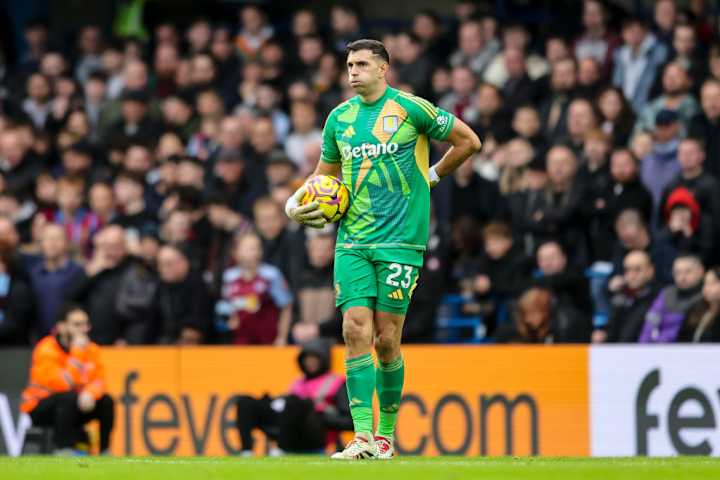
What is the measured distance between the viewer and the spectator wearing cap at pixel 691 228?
14492 mm

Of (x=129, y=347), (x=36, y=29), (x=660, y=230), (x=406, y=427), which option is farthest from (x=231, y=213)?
(x=36, y=29)

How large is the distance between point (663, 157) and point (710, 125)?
571mm

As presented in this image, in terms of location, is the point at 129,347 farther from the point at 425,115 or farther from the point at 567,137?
the point at 425,115

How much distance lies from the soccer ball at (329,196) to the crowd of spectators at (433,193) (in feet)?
15.8

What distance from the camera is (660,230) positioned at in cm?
1500

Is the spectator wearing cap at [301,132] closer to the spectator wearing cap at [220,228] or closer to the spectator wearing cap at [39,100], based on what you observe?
the spectator wearing cap at [220,228]

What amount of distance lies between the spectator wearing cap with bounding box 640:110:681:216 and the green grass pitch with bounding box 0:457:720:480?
5.42 metres

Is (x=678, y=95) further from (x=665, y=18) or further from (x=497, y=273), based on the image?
(x=497, y=273)

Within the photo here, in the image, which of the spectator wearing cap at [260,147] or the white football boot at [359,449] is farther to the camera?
the spectator wearing cap at [260,147]

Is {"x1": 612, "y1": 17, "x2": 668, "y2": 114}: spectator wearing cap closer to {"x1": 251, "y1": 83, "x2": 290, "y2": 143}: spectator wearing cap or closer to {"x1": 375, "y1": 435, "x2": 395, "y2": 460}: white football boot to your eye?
{"x1": 251, "y1": 83, "x2": 290, "y2": 143}: spectator wearing cap

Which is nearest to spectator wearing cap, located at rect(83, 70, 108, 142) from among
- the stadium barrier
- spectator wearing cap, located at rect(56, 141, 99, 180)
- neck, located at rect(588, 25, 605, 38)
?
spectator wearing cap, located at rect(56, 141, 99, 180)

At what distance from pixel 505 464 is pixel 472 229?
6378 millimetres

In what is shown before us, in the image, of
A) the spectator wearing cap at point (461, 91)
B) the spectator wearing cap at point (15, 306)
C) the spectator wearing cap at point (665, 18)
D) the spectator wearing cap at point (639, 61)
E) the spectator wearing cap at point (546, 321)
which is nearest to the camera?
the spectator wearing cap at point (546, 321)

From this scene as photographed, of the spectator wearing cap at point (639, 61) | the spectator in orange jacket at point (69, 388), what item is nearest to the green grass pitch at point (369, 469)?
the spectator in orange jacket at point (69, 388)
